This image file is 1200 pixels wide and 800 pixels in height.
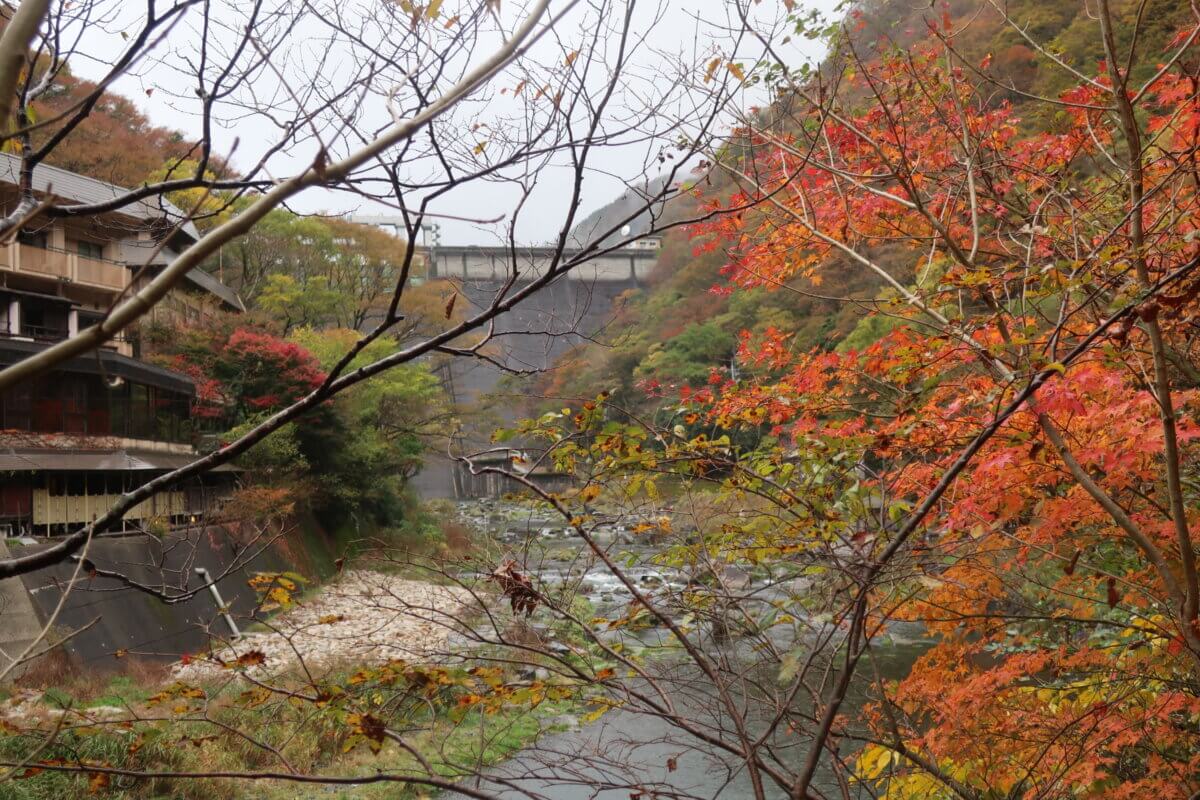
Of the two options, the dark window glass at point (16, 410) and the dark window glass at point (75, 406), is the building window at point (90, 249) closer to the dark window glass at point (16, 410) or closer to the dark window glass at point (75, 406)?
the dark window glass at point (75, 406)

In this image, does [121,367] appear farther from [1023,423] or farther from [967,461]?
[967,461]

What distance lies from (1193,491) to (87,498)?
16563mm

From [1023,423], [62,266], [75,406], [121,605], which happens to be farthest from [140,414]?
[1023,423]

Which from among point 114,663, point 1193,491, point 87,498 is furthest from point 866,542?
point 87,498

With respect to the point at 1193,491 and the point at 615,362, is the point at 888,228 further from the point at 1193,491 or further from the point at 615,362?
the point at 615,362

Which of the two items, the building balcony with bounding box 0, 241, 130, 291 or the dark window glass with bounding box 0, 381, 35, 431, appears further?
the building balcony with bounding box 0, 241, 130, 291

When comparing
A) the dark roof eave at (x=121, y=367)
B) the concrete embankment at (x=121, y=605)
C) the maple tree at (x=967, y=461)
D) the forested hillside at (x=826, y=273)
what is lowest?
the concrete embankment at (x=121, y=605)

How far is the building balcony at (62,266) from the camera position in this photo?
1878cm

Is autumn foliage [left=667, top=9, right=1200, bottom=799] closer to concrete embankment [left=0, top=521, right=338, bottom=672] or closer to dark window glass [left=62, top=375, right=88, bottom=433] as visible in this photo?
concrete embankment [left=0, top=521, right=338, bottom=672]

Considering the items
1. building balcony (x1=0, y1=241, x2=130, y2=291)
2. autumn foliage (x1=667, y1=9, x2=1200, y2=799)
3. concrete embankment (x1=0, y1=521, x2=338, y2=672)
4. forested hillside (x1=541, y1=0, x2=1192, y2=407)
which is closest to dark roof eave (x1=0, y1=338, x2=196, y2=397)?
building balcony (x1=0, y1=241, x2=130, y2=291)

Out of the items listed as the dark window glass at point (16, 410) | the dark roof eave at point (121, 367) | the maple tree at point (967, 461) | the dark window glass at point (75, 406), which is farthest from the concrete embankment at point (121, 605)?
the maple tree at point (967, 461)

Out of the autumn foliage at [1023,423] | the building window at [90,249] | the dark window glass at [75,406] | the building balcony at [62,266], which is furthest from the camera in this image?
the building window at [90,249]

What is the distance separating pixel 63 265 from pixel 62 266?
42 mm

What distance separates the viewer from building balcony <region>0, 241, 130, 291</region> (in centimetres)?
1878
